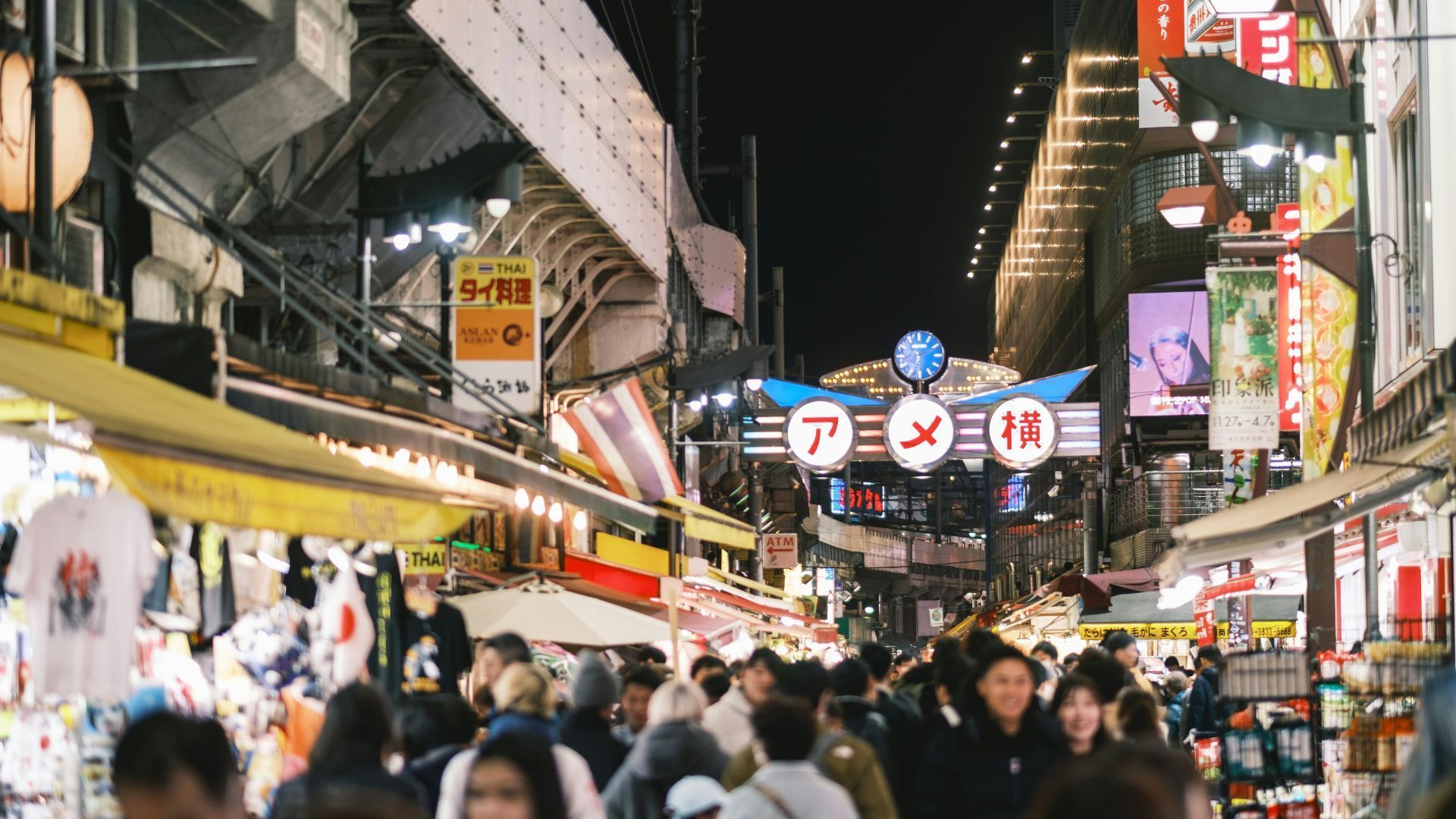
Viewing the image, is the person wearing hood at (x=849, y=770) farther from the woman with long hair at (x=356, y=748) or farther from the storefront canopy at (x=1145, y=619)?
the storefront canopy at (x=1145, y=619)

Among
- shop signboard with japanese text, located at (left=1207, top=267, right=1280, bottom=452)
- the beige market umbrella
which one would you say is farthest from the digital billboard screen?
the beige market umbrella

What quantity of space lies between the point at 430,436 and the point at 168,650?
6.62 feet

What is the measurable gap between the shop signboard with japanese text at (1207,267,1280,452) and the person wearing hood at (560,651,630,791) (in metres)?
14.0

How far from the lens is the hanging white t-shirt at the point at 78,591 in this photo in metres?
7.70

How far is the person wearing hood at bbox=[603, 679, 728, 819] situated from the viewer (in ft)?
27.1

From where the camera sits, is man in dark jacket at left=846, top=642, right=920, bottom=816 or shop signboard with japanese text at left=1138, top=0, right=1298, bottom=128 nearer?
man in dark jacket at left=846, top=642, right=920, bottom=816

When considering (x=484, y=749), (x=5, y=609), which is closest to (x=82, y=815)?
(x=5, y=609)

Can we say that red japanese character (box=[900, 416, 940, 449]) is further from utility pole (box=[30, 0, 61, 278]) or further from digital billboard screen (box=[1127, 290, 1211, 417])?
utility pole (box=[30, 0, 61, 278])

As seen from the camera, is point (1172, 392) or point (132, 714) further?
point (1172, 392)

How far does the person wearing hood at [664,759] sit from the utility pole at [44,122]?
175 inches

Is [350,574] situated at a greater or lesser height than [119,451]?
lesser

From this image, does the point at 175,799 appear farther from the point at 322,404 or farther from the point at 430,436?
the point at 430,436

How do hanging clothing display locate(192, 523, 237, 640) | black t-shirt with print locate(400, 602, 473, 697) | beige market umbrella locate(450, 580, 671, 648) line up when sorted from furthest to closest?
beige market umbrella locate(450, 580, 671, 648)
black t-shirt with print locate(400, 602, 473, 697)
hanging clothing display locate(192, 523, 237, 640)

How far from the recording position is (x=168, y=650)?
33.6 feet
